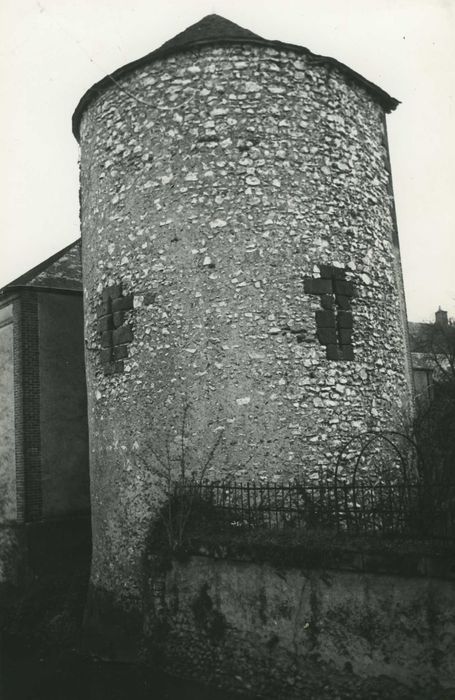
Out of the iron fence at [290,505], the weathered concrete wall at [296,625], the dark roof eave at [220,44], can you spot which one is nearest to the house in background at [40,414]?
the dark roof eave at [220,44]

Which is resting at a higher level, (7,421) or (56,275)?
(56,275)

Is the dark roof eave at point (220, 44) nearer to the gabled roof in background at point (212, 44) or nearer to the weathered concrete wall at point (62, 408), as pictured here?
the gabled roof in background at point (212, 44)

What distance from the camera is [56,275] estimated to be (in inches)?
569

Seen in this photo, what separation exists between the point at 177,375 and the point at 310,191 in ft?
11.8

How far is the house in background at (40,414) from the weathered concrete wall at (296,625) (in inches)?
225

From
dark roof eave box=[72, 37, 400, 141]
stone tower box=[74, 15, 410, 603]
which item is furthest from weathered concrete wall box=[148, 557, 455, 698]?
dark roof eave box=[72, 37, 400, 141]

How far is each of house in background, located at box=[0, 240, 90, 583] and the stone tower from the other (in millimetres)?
3216

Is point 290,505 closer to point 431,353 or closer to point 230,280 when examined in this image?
point 230,280

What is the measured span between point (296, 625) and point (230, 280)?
16.0ft

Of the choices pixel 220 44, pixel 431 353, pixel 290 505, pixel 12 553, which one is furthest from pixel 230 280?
pixel 431 353

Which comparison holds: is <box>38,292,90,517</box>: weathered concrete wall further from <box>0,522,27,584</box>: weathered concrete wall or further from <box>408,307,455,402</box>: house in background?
<box>408,307,455,402</box>: house in background

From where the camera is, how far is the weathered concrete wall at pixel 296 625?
5945mm

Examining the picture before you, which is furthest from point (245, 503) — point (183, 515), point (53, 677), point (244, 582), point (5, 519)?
point (5, 519)

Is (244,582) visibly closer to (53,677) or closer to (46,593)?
(53,677)
